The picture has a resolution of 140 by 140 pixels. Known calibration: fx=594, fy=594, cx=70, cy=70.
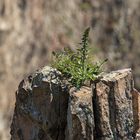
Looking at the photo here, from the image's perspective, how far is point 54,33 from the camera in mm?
33031

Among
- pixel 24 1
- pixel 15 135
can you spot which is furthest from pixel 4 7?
pixel 15 135

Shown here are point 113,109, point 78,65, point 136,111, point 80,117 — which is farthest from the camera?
point 78,65

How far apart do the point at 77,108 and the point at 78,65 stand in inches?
39.4

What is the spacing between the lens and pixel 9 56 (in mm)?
29172

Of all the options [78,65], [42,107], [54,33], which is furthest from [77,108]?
[54,33]

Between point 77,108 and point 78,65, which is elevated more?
point 78,65

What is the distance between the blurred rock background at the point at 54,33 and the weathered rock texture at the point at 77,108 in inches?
669

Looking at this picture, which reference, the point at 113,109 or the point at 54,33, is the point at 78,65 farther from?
the point at 54,33

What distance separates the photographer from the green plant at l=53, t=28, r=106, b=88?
10.0 metres

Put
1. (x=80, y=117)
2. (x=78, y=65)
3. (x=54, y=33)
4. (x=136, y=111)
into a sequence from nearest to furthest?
1. (x=80, y=117)
2. (x=136, y=111)
3. (x=78, y=65)
4. (x=54, y=33)

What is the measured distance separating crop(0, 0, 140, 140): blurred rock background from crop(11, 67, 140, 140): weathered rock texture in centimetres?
1698

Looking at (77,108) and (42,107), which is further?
(42,107)

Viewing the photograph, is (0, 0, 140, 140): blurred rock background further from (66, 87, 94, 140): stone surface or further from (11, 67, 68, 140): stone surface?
(66, 87, 94, 140): stone surface

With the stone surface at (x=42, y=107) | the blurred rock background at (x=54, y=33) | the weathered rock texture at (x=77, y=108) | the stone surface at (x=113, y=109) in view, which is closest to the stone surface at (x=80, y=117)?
the weathered rock texture at (x=77, y=108)
